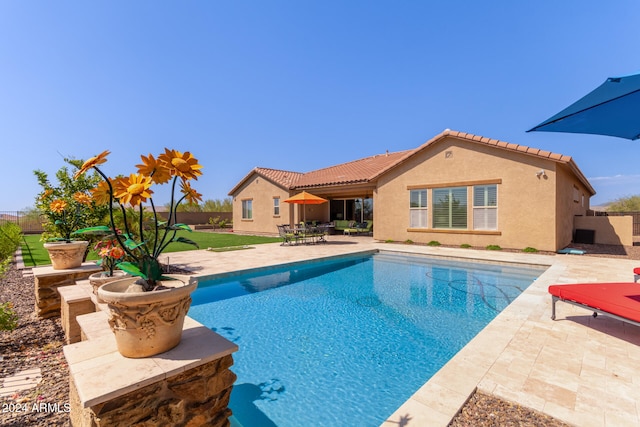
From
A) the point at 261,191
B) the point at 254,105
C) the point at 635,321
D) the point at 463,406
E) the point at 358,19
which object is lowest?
the point at 463,406

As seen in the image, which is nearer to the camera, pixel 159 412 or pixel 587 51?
pixel 159 412

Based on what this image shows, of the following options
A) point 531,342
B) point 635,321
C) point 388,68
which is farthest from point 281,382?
point 388,68

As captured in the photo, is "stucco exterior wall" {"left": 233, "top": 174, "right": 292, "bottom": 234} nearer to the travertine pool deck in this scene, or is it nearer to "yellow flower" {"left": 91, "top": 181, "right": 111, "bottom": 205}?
the travertine pool deck

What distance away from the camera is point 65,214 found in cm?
569

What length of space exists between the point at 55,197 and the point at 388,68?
15.7 m

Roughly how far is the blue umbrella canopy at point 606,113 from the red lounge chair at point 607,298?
8.15 ft

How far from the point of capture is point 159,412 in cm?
193

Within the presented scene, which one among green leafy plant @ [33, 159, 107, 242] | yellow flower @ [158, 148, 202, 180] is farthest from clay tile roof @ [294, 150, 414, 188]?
yellow flower @ [158, 148, 202, 180]

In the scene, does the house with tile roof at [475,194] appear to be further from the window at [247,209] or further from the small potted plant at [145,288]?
the small potted plant at [145,288]

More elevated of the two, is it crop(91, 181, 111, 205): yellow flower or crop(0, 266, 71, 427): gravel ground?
crop(91, 181, 111, 205): yellow flower

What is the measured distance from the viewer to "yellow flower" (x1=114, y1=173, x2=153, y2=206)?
6.57 feet

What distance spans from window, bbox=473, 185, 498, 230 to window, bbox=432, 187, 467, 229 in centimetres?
45

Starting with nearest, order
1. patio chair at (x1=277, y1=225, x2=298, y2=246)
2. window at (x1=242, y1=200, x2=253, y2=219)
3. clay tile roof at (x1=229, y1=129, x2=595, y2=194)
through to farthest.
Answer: clay tile roof at (x1=229, y1=129, x2=595, y2=194), patio chair at (x1=277, y1=225, x2=298, y2=246), window at (x1=242, y1=200, x2=253, y2=219)

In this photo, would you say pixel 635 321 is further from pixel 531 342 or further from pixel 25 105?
pixel 25 105
